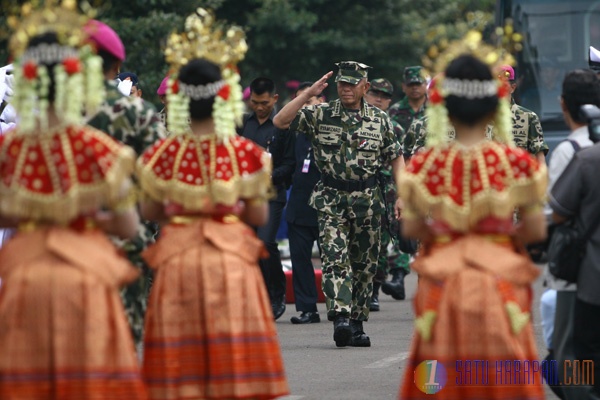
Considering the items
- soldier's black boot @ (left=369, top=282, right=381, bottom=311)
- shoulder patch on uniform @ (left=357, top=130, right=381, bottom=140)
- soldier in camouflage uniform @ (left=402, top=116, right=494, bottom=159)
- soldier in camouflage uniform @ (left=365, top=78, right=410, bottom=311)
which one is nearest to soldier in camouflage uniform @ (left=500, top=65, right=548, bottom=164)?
soldier in camouflage uniform @ (left=402, top=116, right=494, bottom=159)

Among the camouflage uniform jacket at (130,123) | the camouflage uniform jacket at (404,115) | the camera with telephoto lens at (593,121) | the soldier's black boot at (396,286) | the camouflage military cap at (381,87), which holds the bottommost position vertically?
the soldier's black boot at (396,286)

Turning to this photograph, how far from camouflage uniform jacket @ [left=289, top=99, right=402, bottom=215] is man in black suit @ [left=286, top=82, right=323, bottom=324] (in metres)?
1.82

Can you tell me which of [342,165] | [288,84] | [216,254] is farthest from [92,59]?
[288,84]

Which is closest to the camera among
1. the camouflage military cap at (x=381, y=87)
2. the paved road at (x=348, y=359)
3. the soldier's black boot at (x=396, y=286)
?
the paved road at (x=348, y=359)

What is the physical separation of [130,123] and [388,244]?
765 centimetres

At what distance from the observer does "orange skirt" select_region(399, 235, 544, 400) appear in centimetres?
645

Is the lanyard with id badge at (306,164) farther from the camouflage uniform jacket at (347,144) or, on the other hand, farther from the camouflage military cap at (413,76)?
the camouflage military cap at (413,76)

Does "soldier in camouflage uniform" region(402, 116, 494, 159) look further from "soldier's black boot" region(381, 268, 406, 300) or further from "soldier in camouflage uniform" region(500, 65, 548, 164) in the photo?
"soldier's black boot" region(381, 268, 406, 300)

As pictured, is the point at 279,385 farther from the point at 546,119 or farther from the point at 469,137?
the point at 546,119

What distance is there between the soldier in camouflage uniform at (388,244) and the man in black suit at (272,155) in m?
0.87

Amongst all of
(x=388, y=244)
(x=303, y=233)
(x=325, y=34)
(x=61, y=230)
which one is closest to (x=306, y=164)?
(x=303, y=233)

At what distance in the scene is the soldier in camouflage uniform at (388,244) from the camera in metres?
14.3

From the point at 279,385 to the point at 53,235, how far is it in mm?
1558

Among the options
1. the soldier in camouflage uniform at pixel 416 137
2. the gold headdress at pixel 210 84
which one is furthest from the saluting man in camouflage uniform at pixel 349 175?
the gold headdress at pixel 210 84
